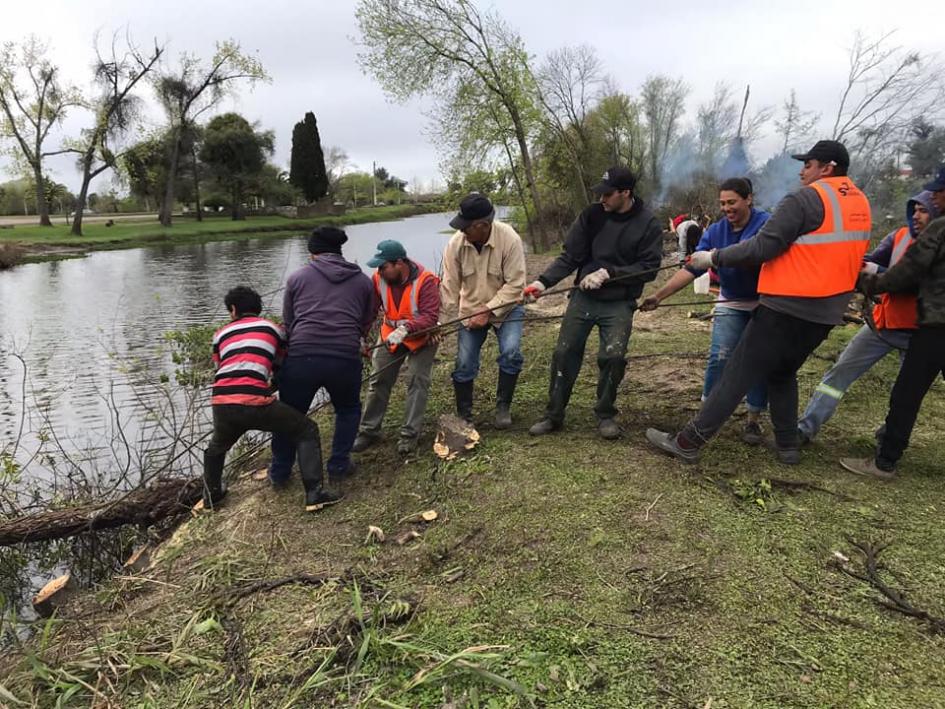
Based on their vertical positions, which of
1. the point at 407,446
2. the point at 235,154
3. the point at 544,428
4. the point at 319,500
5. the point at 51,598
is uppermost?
the point at 235,154

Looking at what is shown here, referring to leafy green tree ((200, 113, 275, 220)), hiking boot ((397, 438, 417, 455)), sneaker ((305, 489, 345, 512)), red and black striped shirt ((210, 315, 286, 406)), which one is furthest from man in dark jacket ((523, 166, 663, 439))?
leafy green tree ((200, 113, 275, 220))

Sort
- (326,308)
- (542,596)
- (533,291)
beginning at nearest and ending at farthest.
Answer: (542,596), (326,308), (533,291)

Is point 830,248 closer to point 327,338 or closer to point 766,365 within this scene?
point 766,365

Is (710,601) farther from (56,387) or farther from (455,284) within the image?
(56,387)

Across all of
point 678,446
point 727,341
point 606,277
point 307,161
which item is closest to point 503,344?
point 606,277

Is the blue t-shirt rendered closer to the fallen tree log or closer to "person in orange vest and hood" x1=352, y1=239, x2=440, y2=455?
"person in orange vest and hood" x1=352, y1=239, x2=440, y2=455

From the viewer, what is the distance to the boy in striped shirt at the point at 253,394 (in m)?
3.56

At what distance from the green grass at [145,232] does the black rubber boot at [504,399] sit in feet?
99.9

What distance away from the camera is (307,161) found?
53.0 m

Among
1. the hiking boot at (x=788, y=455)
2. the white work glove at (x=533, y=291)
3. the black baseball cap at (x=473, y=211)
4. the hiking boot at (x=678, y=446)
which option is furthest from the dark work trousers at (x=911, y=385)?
the black baseball cap at (x=473, y=211)

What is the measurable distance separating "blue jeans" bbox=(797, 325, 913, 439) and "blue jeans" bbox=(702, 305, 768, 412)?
31 cm

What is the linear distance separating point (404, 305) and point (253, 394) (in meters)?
1.24

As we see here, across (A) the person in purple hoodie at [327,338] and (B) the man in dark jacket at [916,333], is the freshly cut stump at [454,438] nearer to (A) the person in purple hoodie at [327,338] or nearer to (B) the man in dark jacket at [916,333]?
(A) the person in purple hoodie at [327,338]

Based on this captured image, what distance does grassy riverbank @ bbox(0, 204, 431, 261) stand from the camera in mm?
28609
